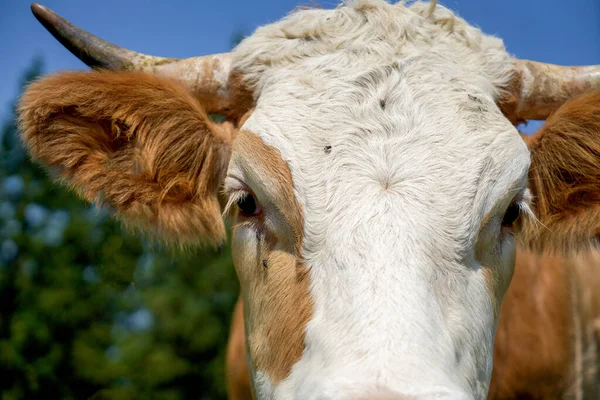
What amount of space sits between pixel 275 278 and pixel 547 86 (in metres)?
1.91

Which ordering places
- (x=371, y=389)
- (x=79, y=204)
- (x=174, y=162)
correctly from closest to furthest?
(x=371, y=389), (x=174, y=162), (x=79, y=204)

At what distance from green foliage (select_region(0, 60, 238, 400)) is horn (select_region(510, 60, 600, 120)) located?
790cm

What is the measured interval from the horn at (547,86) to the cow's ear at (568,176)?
0.23 metres

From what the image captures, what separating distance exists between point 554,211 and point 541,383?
6.07 feet

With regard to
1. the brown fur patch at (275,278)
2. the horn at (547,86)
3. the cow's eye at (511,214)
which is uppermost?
the horn at (547,86)

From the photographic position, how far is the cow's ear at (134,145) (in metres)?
3.11

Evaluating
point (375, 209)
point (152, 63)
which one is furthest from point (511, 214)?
point (152, 63)

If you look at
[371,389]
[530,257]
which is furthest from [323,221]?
[530,257]

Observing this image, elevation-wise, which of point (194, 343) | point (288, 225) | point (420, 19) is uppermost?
point (420, 19)

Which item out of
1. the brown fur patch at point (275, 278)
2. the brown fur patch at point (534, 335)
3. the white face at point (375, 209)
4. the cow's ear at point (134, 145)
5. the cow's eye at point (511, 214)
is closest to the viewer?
the white face at point (375, 209)

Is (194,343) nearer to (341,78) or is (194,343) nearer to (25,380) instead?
(25,380)

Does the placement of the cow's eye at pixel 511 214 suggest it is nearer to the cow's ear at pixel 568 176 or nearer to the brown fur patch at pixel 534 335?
the cow's ear at pixel 568 176

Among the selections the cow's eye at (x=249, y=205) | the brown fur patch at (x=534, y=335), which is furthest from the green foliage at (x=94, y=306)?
the cow's eye at (x=249, y=205)

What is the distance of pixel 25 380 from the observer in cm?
1330
